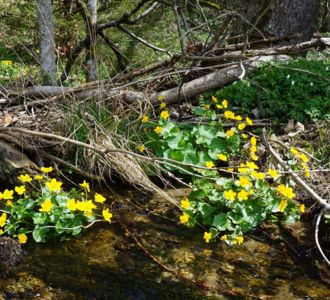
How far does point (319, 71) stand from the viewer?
5191 mm

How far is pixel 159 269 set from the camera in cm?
319

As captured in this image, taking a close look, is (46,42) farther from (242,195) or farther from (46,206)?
(242,195)

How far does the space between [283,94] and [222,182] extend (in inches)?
66.6

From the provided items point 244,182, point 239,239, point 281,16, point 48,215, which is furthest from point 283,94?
point 48,215

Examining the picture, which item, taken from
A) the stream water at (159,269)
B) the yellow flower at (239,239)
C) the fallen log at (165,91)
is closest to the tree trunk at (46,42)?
the fallen log at (165,91)

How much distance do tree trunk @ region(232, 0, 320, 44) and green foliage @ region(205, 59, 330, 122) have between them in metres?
1.23

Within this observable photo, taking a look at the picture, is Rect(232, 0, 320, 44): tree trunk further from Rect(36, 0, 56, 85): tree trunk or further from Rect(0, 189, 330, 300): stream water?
Rect(0, 189, 330, 300): stream water

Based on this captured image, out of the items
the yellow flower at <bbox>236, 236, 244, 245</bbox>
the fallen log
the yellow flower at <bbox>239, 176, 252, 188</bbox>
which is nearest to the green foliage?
the fallen log

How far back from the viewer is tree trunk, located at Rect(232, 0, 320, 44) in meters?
6.19

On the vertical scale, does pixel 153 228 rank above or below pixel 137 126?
below

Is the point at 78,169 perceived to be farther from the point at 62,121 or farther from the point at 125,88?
the point at 125,88

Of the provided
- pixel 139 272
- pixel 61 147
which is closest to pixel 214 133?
pixel 61 147

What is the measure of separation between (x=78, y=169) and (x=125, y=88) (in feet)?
3.81

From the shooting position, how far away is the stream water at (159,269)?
2947 mm
